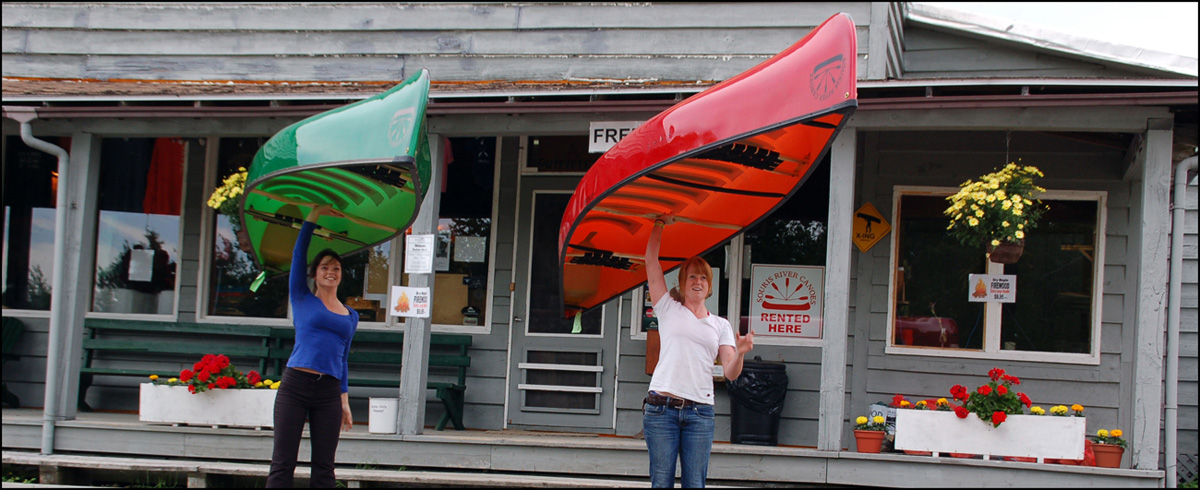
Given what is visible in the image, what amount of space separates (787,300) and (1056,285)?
6.82ft

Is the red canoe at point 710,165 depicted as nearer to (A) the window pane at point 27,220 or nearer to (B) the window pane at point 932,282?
(B) the window pane at point 932,282

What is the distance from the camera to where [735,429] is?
761 centimetres

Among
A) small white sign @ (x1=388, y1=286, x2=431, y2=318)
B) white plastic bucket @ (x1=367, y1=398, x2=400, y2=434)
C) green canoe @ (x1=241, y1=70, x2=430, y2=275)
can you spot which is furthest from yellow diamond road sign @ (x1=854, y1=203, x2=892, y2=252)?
white plastic bucket @ (x1=367, y1=398, x2=400, y2=434)

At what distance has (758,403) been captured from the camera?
7531 mm

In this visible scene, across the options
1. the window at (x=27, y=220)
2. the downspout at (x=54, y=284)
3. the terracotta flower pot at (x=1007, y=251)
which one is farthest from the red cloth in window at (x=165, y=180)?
the terracotta flower pot at (x=1007, y=251)

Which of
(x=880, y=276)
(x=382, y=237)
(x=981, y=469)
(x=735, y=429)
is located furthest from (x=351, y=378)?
(x=981, y=469)

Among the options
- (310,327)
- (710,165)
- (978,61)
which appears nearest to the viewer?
(310,327)

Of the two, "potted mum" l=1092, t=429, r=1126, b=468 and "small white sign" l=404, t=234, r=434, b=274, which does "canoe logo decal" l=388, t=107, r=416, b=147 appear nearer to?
"small white sign" l=404, t=234, r=434, b=274

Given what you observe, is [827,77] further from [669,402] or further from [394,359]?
[394,359]

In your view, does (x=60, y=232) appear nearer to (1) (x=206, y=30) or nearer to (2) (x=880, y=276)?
(1) (x=206, y=30)

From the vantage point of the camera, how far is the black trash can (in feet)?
24.7

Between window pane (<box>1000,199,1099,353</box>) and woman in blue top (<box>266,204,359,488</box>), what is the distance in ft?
17.3

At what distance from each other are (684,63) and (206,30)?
4.35 meters

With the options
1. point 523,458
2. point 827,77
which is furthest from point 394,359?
point 827,77
